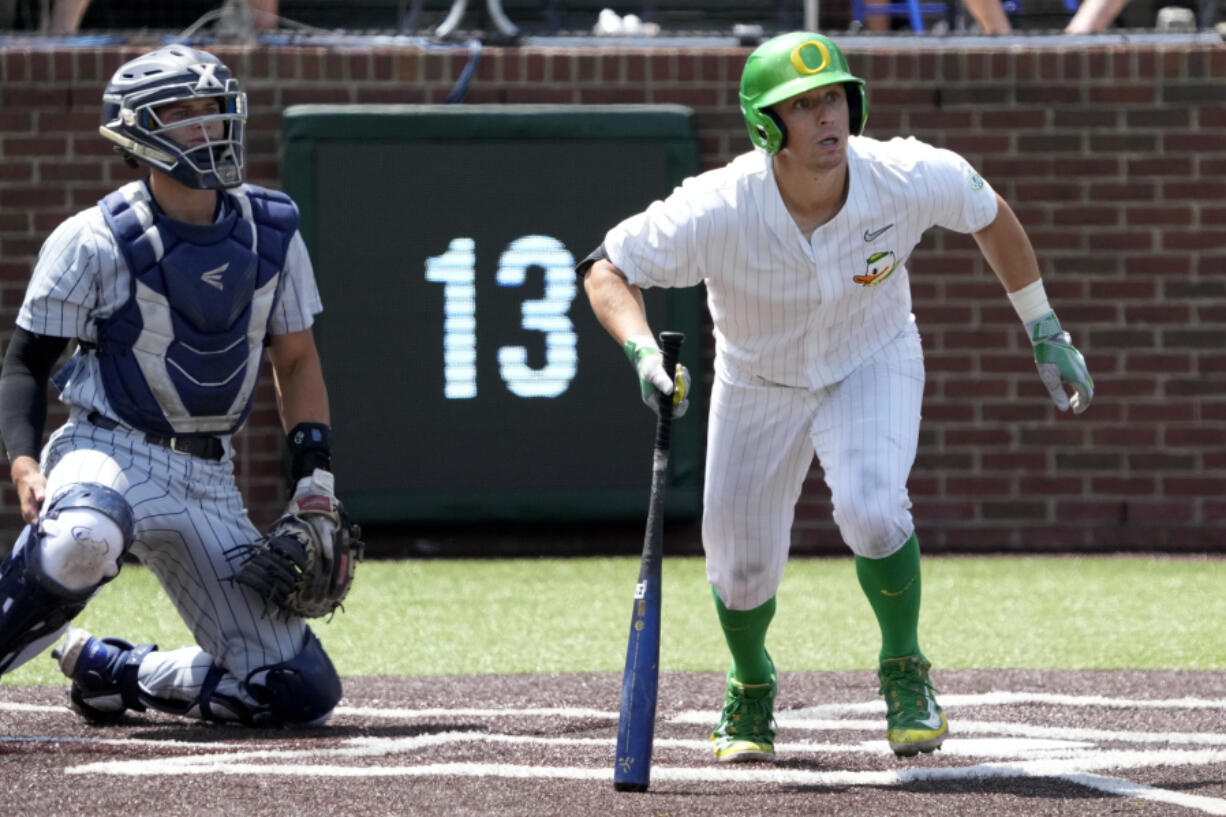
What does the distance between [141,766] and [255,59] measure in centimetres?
538

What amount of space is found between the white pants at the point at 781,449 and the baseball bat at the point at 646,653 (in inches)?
15.2

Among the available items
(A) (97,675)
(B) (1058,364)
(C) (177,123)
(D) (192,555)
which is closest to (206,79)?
(C) (177,123)

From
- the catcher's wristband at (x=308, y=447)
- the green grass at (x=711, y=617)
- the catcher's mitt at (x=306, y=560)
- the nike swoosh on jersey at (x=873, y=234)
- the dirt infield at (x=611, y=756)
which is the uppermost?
the nike swoosh on jersey at (x=873, y=234)

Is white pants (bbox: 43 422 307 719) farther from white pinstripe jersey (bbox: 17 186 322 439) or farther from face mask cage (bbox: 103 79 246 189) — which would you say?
face mask cage (bbox: 103 79 246 189)

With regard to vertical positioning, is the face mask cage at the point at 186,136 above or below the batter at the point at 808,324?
above

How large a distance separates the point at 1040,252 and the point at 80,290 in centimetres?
550

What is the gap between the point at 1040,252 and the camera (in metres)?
9.54

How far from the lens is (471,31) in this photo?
984cm

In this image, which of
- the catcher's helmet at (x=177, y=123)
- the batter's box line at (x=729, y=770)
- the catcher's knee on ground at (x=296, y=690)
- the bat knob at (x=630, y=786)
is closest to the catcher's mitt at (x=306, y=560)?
the catcher's knee on ground at (x=296, y=690)

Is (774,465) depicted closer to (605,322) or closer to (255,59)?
(605,322)

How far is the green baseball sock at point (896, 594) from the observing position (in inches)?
189

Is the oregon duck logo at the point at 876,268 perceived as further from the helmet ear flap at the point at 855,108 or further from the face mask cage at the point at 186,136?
the face mask cage at the point at 186,136

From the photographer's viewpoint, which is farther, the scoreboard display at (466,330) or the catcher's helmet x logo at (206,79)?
the scoreboard display at (466,330)

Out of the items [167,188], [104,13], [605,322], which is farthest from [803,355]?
[104,13]
